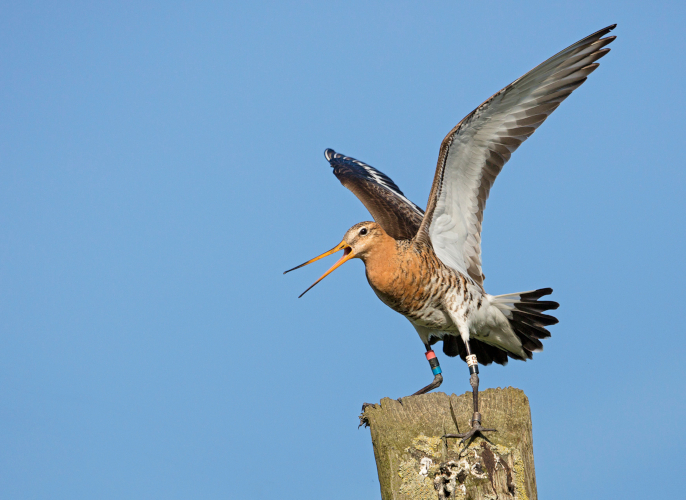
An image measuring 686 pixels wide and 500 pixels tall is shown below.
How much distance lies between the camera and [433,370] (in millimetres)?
6703

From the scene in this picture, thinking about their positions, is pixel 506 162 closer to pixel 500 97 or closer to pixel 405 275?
pixel 500 97

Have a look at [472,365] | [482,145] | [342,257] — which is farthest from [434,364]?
[482,145]

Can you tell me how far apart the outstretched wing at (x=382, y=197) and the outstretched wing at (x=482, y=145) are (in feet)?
1.79

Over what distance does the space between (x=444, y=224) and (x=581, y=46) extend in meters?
2.12

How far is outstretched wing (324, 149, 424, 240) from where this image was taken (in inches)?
316

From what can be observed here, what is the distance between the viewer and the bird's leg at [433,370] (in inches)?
258

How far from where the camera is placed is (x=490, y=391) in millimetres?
4422

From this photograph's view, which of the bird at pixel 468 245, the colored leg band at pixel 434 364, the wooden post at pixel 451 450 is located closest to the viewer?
the wooden post at pixel 451 450

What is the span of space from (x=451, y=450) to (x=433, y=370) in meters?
2.70

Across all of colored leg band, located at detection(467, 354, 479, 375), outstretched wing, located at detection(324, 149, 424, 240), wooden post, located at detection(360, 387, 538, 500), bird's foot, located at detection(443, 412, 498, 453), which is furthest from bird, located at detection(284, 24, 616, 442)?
bird's foot, located at detection(443, 412, 498, 453)

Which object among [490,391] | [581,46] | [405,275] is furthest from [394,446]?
[581,46]

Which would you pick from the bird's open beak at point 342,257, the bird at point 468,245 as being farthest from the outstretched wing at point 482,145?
the bird's open beak at point 342,257

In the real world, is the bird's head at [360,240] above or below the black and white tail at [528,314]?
above

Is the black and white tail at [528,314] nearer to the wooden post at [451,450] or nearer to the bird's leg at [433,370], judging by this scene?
the bird's leg at [433,370]
